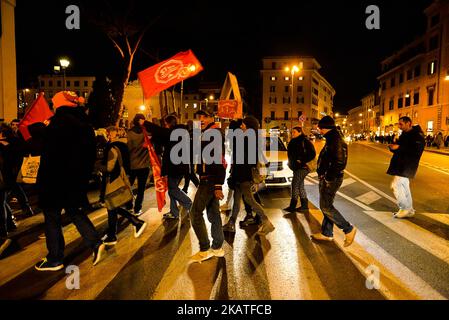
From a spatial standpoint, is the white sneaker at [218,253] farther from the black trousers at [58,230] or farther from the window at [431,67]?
the window at [431,67]

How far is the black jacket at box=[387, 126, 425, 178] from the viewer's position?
277 inches

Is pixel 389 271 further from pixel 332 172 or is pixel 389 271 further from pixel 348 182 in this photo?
pixel 348 182

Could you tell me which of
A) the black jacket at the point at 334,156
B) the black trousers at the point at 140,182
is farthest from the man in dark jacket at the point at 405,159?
the black trousers at the point at 140,182

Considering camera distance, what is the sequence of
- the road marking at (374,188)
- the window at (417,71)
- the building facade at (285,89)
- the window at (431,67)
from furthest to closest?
the building facade at (285,89), the window at (417,71), the window at (431,67), the road marking at (374,188)

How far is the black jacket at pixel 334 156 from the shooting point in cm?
548

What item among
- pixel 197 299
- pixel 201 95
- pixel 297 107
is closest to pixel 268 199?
pixel 197 299

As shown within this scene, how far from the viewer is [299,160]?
768cm

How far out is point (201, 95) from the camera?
94.1 meters

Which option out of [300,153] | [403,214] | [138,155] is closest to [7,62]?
[138,155]

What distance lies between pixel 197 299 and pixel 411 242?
372 centimetres

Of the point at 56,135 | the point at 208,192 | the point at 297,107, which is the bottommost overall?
the point at 208,192
